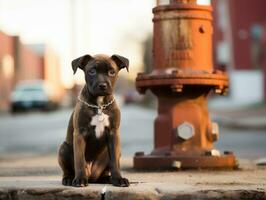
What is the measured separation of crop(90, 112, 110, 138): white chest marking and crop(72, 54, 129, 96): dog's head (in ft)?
0.73

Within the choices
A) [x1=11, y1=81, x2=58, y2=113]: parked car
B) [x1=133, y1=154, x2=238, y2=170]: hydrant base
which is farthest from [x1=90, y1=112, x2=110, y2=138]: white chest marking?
[x1=11, y1=81, x2=58, y2=113]: parked car

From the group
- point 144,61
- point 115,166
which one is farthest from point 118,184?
point 144,61

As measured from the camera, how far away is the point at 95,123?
240 inches

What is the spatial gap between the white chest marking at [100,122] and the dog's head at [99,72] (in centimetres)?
22

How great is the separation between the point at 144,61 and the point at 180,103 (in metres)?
77.8

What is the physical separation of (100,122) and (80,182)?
0.50 meters

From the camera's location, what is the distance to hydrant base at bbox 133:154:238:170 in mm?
7637

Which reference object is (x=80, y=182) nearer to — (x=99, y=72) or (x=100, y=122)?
(x=100, y=122)

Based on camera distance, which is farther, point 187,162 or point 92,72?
point 187,162

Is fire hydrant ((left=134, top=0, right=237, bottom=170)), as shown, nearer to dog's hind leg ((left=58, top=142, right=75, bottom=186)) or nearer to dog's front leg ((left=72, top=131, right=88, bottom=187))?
dog's hind leg ((left=58, top=142, right=75, bottom=186))

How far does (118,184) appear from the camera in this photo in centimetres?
596

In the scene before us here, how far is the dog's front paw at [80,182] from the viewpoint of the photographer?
5922 millimetres

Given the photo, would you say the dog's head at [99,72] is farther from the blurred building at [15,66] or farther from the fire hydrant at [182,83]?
the blurred building at [15,66]

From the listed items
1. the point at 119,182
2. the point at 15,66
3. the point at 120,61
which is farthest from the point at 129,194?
the point at 15,66
